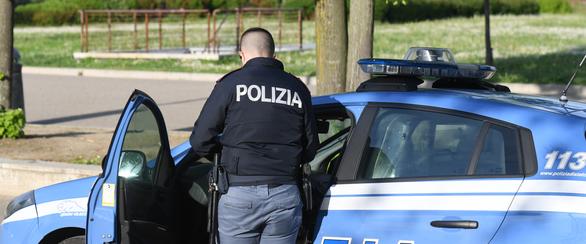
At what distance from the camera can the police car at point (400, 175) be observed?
387 centimetres

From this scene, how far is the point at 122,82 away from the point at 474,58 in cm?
832

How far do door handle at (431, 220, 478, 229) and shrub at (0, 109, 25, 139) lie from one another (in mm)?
7436

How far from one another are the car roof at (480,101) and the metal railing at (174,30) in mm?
19922

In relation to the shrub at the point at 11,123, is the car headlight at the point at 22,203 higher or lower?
higher

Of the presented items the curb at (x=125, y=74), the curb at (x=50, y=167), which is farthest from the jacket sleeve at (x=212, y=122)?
the curb at (x=125, y=74)

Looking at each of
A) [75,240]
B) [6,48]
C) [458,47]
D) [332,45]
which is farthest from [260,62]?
[458,47]

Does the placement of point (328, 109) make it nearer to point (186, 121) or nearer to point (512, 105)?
point (512, 105)

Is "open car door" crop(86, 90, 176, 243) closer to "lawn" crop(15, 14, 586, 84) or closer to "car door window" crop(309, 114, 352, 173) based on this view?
"car door window" crop(309, 114, 352, 173)

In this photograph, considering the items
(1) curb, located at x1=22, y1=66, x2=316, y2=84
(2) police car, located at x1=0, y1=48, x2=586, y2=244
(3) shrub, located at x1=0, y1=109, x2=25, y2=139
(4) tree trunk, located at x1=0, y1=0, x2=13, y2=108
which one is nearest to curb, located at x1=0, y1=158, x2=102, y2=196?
(3) shrub, located at x1=0, y1=109, x2=25, y2=139

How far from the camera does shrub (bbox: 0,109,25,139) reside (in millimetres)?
10539

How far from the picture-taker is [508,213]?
12.7 feet

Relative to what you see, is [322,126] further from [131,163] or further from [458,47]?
[458,47]

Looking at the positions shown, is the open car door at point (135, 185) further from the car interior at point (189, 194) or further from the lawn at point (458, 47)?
the lawn at point (458, 47)

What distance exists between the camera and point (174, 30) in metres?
36.1
